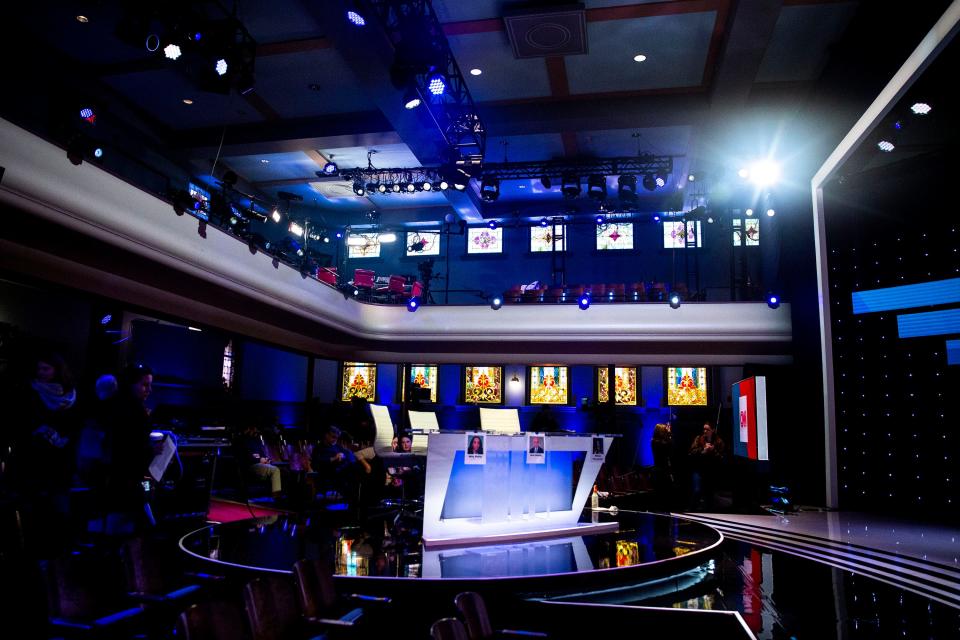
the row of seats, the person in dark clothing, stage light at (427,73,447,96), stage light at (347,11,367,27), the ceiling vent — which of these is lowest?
the person in dark clothing

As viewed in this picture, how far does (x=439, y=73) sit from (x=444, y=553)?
216 inches

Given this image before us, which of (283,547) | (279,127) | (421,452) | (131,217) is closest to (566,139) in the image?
(279,127)

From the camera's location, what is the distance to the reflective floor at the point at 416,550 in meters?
4.00

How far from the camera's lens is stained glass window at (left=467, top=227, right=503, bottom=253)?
1703 cm

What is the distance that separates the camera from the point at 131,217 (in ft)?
21.3

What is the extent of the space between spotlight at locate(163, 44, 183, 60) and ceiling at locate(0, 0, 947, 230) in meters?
0.49

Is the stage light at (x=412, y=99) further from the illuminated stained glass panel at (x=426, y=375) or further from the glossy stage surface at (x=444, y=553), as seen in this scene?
the illuminated stained glass panel at (x=426, y=375)

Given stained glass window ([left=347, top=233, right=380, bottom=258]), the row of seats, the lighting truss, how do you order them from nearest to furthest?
the lighting truss
the row of seats
stained glass window ([left=347, top=233, right=380, bottom=258])

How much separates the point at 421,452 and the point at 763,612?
4.32 metres

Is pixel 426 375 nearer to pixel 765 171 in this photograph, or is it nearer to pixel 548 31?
pixel 765 171

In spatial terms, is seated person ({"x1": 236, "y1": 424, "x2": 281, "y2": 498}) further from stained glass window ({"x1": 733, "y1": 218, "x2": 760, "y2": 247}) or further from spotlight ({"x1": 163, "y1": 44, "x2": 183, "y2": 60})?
stained glass window ({"x1": 733, "y1": 218, "x2": 760, "y2": 247})

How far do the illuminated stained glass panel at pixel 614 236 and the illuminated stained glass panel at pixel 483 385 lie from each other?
4.31m

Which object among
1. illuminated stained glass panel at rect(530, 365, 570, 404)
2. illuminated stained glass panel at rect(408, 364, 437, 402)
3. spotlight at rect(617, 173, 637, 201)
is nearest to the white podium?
spotlight at rect(617, 173, 637, 201)

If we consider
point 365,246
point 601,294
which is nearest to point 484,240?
point 365,246
